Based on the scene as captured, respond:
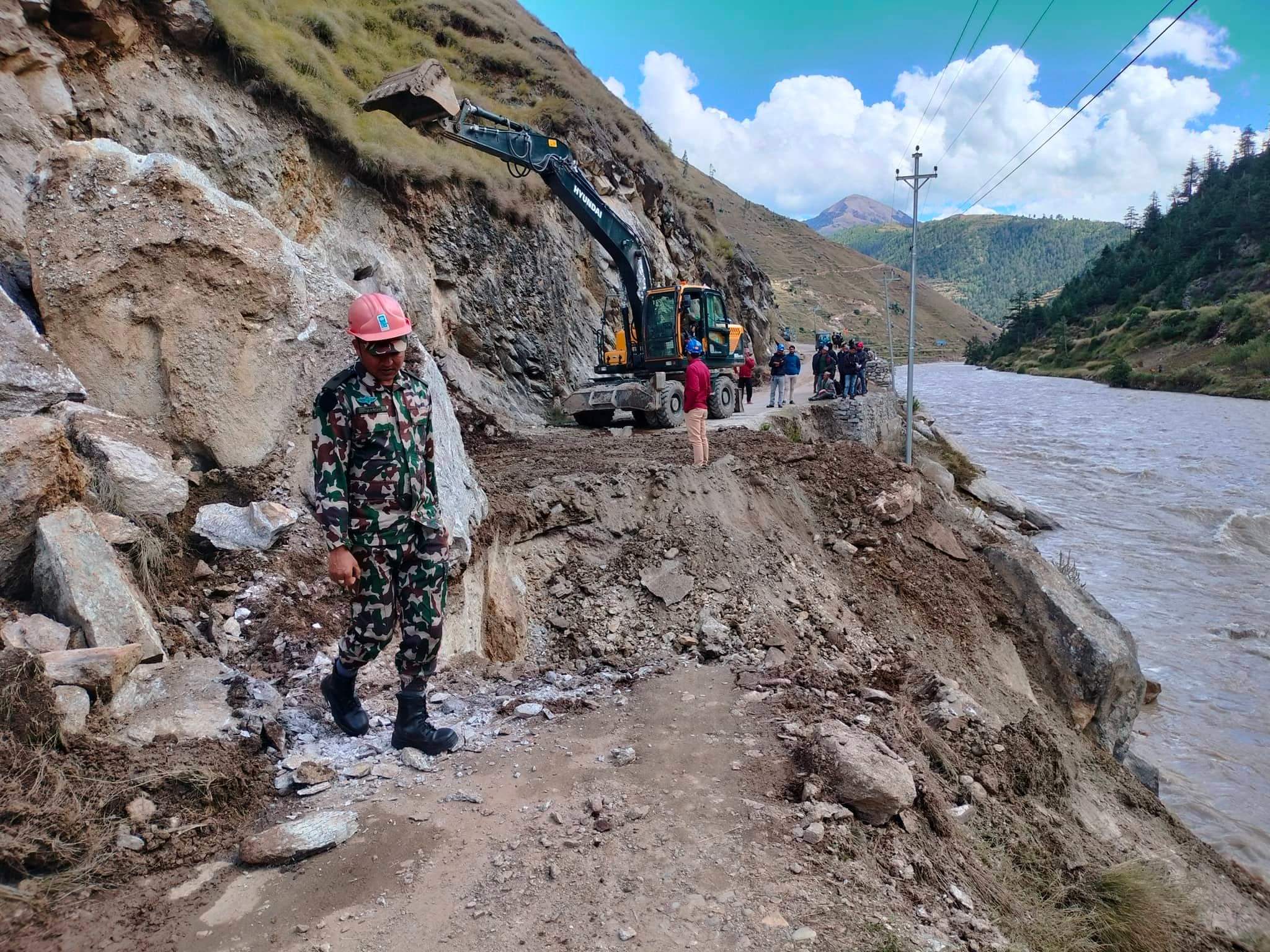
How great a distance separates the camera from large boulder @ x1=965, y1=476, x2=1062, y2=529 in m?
17.2

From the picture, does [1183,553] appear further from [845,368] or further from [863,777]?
[863,777]

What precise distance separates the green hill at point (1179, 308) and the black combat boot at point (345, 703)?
49.0m

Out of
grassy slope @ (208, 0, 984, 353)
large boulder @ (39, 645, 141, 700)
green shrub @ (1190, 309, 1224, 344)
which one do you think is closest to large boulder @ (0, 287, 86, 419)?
large boulder @ (39, 645, 141, 700)

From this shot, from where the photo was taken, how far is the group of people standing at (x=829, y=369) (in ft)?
59.9

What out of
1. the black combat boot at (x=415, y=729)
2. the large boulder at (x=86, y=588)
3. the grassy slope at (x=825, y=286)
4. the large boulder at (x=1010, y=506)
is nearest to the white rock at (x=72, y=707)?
the large boulder at (x=86, y=588)

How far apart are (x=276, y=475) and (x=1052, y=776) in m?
6.10

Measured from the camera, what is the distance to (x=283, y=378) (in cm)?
543

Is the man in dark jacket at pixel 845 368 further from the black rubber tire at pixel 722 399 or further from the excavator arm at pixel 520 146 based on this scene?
Answer: the excavator arm at pixel 520 146

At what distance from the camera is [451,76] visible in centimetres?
1995

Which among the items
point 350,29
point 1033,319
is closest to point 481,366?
point 350,29

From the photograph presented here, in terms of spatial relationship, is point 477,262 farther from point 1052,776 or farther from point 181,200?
point 1052,776

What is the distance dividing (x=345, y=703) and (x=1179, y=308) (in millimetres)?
76707

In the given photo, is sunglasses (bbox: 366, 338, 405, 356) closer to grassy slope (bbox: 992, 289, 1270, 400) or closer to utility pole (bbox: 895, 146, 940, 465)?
utility pole (bbox: 895, 146, 940, 465)

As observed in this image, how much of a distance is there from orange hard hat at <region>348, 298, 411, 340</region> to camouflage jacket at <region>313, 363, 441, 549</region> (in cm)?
18
